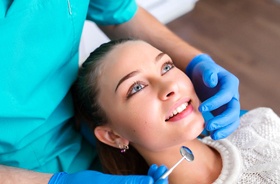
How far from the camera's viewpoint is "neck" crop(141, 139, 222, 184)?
1.03 metres

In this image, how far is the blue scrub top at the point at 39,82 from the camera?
0.94 meters

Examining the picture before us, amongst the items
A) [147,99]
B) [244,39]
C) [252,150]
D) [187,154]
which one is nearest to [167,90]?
[147,99]

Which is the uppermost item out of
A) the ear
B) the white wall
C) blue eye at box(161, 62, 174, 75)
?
blue eye at box(161, 62, 174, 75)

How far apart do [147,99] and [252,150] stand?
37 centimetres

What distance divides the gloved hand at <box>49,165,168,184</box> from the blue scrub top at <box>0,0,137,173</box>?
0.22m

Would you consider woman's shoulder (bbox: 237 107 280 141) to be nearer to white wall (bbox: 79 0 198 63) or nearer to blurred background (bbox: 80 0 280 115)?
blurred background (bbox: 80 0 280 115)

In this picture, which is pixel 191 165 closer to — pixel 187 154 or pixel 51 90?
pixel 187 154

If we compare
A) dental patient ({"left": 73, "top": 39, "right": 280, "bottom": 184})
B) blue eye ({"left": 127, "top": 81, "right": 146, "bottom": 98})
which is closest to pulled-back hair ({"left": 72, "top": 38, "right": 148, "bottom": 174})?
dental patient ({"left": 73, "top": 39, "right": 280, "bottom": 184})

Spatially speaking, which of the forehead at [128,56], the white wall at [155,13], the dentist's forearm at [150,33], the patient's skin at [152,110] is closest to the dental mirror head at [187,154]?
the patient's skin at [152,110]

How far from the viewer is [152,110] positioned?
3.11ft

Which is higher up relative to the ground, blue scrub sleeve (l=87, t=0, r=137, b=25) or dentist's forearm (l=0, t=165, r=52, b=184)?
blue scrub sleeve (l=87, t=0, r=137, b=25)

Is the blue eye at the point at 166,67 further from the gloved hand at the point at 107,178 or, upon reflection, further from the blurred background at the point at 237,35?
the blurred background at the point at 237,35

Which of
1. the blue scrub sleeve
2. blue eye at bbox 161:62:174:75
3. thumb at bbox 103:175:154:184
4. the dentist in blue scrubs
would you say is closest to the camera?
thumb at bbox 103:175:154:184

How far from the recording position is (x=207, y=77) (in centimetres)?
104
